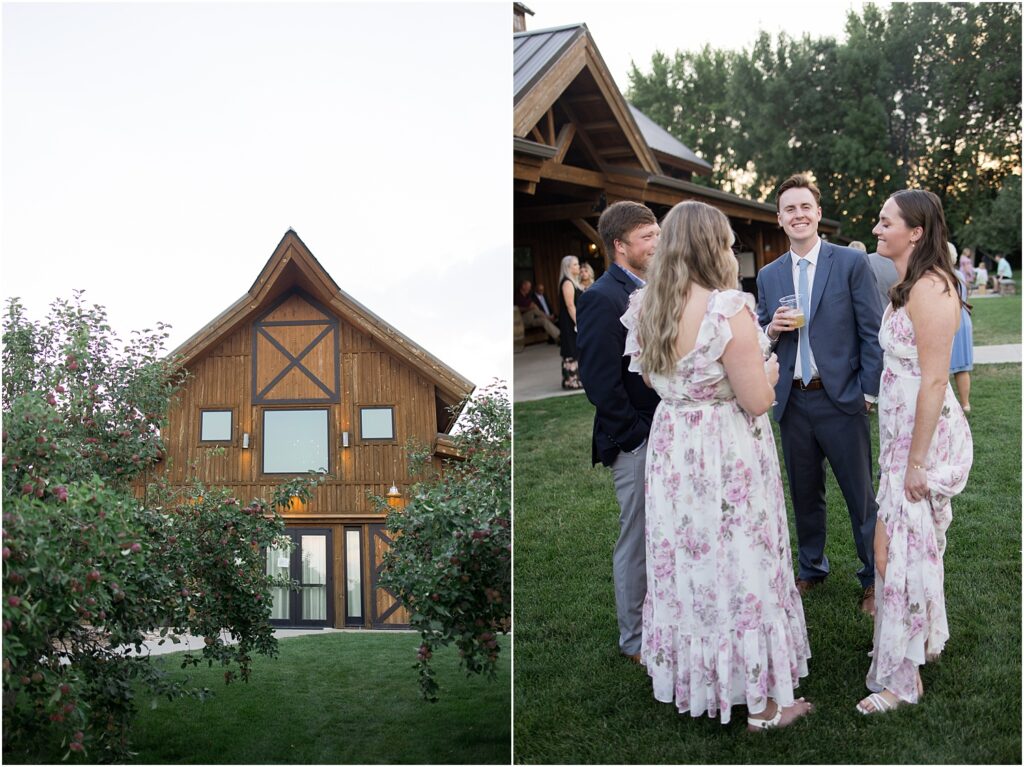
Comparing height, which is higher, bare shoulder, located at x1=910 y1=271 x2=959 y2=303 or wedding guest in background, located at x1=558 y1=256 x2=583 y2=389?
wedding guest in background, located at x1=558 y1=256 x2=583 y2=389

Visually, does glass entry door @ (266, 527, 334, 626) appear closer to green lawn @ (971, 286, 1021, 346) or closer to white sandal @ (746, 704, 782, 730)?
white sandal @ (746, 704, 782, 730)

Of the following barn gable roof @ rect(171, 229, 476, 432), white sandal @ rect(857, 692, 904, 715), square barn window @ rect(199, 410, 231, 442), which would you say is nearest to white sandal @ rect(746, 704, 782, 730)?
white sandal @ rect(857, 692, 904, 715)

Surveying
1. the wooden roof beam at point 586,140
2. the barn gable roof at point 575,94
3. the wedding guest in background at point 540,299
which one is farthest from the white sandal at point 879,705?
the wedding guest in background at point 540,299

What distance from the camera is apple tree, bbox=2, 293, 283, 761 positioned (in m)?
2.93

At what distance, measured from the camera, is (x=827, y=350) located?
3332 mm

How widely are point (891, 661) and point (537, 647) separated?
4.18 ft

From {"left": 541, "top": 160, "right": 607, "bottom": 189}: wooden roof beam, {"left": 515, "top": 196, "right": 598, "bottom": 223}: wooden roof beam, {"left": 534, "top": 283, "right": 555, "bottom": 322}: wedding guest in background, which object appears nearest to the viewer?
{"left": 541, "top": 160, "right": 607, "bottom": 189}: wooden roof beam

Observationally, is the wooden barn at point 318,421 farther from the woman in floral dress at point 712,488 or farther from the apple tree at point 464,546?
the woman in floral dress at point 712,488

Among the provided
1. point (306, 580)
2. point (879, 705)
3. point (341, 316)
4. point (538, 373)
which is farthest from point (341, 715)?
point (538, 373)

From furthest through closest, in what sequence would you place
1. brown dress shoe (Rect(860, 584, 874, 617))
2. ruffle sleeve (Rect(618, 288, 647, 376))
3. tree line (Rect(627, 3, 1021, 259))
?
tree line (Rect(627, 3, 1021, 259)) → brown dress shoe (Rect(860, 584, 874, 617)) → ruffle sleeve (Rect(618, 288, 647, 376))

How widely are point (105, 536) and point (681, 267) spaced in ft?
6.69

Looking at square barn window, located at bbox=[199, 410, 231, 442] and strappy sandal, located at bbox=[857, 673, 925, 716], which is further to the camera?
square barn window, located at bbox=[199, 410, 231, 442]


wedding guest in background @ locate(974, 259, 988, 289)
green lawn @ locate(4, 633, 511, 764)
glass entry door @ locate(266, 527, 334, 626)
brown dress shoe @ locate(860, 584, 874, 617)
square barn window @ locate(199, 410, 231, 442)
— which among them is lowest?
green lawn @ locate(4, 633, 511, 764)

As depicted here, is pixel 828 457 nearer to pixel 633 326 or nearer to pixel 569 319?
pixel 633 326
